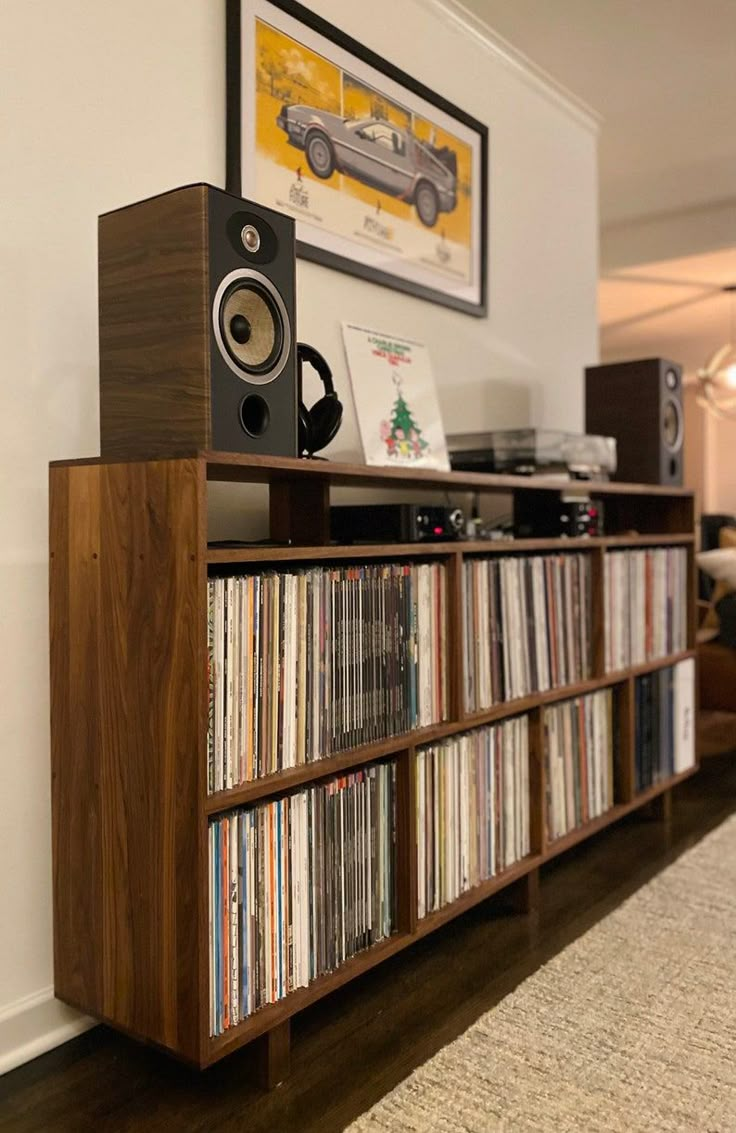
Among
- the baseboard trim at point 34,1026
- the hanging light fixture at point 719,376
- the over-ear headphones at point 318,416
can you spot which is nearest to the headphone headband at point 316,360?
the over-ear headphones at point 318,416

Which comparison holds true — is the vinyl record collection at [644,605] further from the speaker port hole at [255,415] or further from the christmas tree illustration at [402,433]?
the speaker port hole at [255,415]

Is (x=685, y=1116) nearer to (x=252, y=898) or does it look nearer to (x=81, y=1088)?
(x=252, y=898)

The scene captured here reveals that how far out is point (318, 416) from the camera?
6.03ft

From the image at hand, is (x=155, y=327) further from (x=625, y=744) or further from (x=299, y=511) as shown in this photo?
(x=625, y=744)

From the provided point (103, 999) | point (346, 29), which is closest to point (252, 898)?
point (103, 999)

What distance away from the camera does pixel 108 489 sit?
148 cm

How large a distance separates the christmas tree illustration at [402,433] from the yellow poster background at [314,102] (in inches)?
18.2

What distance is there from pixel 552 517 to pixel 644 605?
48cm

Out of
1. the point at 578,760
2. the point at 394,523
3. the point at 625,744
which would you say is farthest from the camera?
the point at 625,744

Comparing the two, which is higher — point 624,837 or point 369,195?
point 369,195

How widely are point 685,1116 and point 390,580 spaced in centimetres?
96

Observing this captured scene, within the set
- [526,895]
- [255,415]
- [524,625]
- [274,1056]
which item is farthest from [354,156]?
[274,1056]

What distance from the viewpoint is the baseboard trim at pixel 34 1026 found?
156 centimetres

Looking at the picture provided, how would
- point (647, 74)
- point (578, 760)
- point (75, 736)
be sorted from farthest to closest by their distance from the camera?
1. point (647, 74)
2. point (578, 760)
3. point (75, 736)
